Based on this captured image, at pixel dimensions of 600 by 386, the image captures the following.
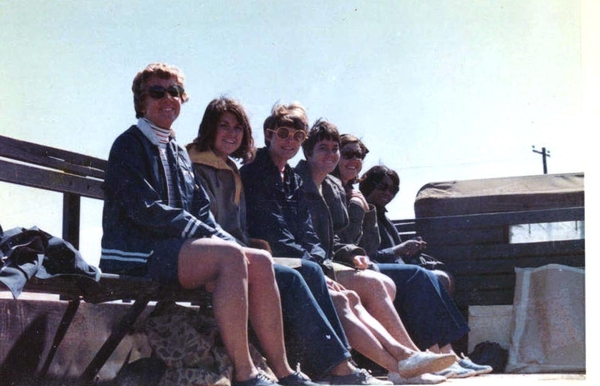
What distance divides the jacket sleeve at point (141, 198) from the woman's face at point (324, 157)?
1301 millimetres

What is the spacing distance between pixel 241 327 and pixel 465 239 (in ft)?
10.3

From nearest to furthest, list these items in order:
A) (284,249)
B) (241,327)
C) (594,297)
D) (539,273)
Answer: (594,297) → (241,327) → (284,249) → (539,273)

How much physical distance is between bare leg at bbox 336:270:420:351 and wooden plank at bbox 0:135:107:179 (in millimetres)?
1317

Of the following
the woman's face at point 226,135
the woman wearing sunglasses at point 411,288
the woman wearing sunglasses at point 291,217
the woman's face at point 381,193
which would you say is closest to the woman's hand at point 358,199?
the woman wearing sunglasses at point 411,288

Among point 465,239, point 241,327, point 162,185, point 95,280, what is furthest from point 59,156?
point 465,239

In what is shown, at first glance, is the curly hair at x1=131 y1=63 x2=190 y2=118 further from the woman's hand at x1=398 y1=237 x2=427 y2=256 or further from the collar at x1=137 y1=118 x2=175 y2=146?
A: the woman's hand at x1=398 y1=237 x2=427 y2=256

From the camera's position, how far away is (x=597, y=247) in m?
3.00

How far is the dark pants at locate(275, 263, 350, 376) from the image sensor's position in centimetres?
368

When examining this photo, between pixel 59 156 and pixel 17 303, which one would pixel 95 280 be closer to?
pixel 17 303

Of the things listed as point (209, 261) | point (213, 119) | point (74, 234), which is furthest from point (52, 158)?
point (209, 261)

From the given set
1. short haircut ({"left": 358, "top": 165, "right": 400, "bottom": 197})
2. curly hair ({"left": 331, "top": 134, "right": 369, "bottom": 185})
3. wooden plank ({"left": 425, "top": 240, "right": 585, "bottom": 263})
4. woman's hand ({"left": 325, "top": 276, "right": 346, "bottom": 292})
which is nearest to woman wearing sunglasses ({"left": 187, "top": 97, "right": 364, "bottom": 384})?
woman's hand ({"left": 325, "top": 276, "right": 346, "bottom": 292})

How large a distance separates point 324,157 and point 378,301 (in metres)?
0.79

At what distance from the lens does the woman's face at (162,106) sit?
3760 mm

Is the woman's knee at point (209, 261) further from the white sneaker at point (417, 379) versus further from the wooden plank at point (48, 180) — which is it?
the white sneaker at point (417, 379)
